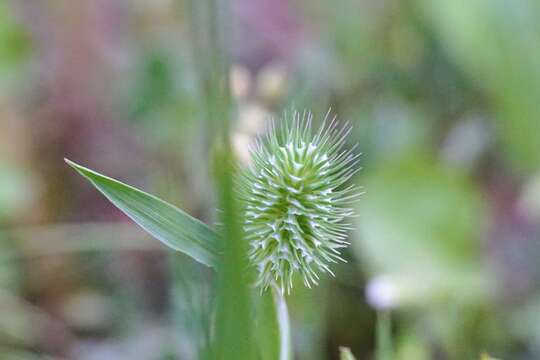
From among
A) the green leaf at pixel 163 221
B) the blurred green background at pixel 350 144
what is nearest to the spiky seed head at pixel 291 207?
the green leaf at pixel 163 221

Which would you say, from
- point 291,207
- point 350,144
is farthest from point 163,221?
point 350,144

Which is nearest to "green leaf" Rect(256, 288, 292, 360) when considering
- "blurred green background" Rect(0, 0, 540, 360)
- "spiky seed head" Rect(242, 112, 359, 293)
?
"spiky seed head" Rect(242, 112, 359, 293)

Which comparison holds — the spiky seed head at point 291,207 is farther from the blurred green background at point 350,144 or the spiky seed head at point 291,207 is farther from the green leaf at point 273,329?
the blurred green background at point 350,144

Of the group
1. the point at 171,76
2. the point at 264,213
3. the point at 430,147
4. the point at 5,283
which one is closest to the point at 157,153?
the point at 171,76

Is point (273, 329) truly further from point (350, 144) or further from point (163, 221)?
point (350, 144)

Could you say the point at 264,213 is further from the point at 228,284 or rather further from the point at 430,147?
the point at 430,147

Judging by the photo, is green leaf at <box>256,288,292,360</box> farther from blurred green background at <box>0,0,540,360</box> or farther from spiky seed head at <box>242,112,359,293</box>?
blurred green background at <box>0,0,540,360</box>
